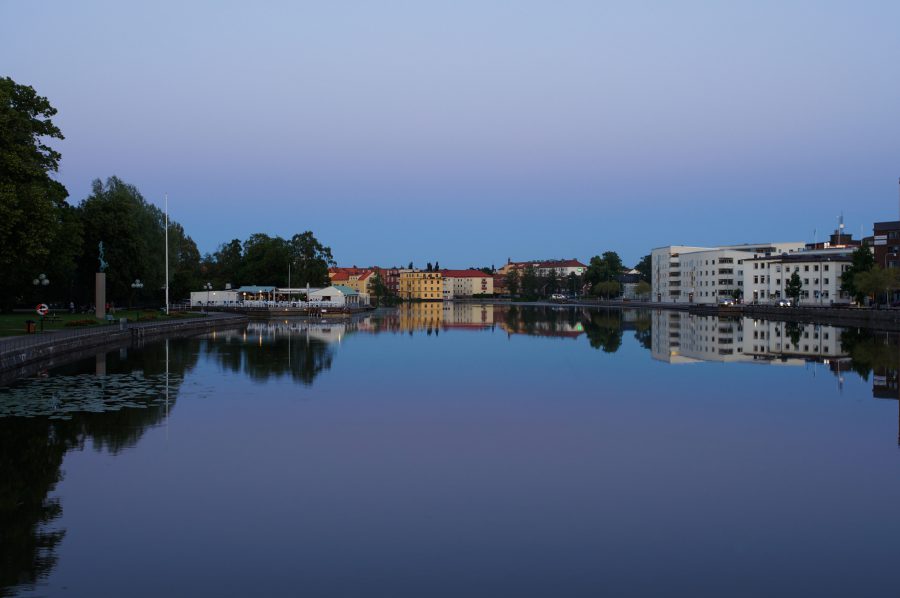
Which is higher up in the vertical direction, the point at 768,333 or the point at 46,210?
the point at 46,210

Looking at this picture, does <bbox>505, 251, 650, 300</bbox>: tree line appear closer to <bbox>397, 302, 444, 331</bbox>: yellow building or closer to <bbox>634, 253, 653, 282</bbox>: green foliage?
<bbox>634, 253, 653, 282</bbox>: green foliage

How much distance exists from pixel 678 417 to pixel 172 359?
2456 cm

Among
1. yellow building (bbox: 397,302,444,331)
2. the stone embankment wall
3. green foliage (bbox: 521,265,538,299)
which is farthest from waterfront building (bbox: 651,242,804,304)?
the stone embankment wall

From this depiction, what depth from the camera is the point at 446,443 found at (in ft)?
55.2

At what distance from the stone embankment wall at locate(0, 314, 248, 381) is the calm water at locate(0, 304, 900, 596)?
254 centimetres

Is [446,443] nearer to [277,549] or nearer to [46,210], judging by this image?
[277,549]

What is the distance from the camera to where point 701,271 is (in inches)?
5305

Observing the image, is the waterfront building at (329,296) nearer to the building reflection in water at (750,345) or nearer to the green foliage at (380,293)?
the building reflection in water at (750,345)

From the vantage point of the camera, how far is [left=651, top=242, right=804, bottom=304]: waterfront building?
129125 mm

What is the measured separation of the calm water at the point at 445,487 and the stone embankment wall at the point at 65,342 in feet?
8.34

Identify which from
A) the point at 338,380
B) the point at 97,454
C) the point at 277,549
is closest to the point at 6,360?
the point at 338,380

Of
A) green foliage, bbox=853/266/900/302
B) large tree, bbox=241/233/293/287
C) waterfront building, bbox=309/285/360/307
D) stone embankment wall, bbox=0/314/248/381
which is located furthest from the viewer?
large tree, bbox=241/233/293/287

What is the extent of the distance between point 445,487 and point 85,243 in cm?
6055

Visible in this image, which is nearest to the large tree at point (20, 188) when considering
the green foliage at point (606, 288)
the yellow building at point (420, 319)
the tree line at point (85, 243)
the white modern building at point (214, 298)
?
the tree line at point (85, 243)
